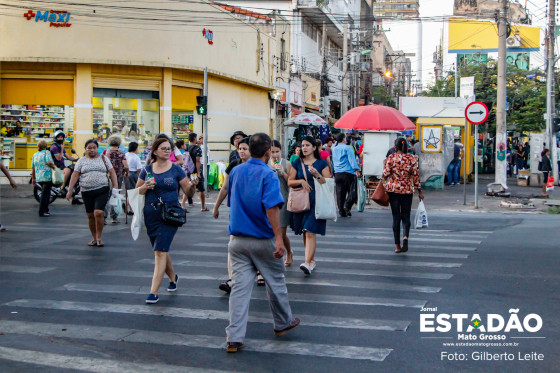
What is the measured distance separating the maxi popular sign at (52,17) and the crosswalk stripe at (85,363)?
20284 mm

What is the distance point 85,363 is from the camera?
5.10m

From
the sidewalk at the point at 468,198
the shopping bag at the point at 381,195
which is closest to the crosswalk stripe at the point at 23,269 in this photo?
the shopping bag at the point at 381,195

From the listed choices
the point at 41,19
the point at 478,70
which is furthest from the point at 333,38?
the point at 41,19

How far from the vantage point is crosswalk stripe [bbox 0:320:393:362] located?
17.6 ft

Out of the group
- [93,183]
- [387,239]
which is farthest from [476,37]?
[93,183]

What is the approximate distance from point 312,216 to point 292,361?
3609 mm

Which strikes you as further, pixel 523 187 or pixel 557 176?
pixel 557 176

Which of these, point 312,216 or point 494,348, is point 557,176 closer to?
point 312,216

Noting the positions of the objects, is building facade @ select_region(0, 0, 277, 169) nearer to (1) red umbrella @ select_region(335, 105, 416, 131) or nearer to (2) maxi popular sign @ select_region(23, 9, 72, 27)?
(2) maxi popular sign @ select_region(23, 9, 72, 27)

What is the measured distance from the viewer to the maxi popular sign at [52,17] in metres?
23.5

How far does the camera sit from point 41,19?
77.1 ft

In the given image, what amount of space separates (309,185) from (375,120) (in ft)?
32.8

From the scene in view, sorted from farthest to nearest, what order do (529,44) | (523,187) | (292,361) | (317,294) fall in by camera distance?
(529,44) → (523,187) → (317,294) → (292,361)

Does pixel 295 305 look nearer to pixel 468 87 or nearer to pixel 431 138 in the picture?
pixel 468 87
